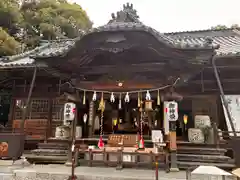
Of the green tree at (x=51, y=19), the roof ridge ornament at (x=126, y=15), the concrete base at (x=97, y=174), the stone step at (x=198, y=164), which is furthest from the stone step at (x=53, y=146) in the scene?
the green tree at (x=51, y=19)

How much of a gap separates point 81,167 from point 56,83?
5.57m

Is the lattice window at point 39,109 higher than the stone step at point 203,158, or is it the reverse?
the lattice window at point 39,109

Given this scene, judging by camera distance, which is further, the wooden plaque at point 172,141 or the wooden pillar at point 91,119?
the wooden pillar at point 91,119

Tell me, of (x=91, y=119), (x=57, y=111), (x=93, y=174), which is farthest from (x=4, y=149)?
(x=93, y=174)

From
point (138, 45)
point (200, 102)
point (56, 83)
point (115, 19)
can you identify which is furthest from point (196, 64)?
point (56, 83)

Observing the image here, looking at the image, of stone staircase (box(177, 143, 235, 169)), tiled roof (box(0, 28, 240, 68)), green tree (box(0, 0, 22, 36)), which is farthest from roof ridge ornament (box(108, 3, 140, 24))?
green tree (box(0, 0, 22, 36))

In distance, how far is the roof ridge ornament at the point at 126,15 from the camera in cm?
1139

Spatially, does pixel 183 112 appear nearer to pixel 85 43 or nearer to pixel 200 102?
pixel 200 102

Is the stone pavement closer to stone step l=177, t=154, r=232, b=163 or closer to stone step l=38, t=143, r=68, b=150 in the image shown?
stone step l=177, t=154, r=232, b=163

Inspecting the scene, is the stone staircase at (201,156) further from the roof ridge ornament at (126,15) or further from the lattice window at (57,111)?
the roof ridge ornament at (126,15)

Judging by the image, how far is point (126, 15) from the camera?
1187cm

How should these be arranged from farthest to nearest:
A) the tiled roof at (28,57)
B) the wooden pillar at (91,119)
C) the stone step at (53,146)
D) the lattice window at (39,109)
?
the lattice window at (39,109)
the wooden pillar at (91,119)
the stone step at (53,146)
the tiled roof at (28,57)

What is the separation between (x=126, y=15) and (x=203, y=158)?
8656 millimetres

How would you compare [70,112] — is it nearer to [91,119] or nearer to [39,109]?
[91,119]
